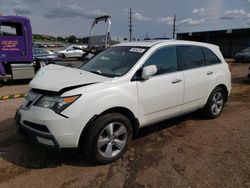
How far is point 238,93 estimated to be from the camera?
820 centimetres

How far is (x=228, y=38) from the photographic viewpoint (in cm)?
3825

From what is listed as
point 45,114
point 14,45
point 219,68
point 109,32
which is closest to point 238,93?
point 219,68

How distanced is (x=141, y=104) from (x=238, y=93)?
226 inches

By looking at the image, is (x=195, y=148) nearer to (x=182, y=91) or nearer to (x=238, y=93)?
(x=182, y=91)

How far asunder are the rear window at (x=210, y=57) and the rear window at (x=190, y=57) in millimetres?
140

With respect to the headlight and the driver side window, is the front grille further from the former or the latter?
the driver side window

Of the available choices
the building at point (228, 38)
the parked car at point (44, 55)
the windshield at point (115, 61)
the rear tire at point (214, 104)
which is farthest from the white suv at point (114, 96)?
the building at point (228, 38)

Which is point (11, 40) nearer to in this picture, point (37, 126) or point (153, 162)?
point (37, 126)

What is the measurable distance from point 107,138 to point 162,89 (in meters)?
1.23

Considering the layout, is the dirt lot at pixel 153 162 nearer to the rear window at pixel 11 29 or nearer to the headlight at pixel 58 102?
the headlight at pixel 58 102

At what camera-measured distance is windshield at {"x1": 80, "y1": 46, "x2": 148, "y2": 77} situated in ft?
12.6

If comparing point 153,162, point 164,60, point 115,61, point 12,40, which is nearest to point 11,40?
point 12,40

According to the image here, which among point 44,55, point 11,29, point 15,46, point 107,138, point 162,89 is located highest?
point 11,29

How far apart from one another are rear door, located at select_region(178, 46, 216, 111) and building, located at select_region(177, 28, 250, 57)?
3379 cm
